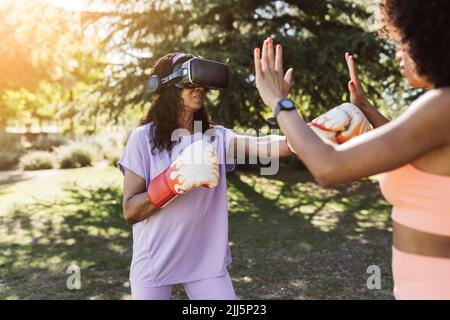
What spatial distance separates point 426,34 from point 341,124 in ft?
2.12

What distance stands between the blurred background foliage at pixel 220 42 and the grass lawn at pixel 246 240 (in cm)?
211

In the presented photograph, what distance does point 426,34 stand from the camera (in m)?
1.27

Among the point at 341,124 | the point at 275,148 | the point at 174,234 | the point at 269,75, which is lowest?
the point at 174,234

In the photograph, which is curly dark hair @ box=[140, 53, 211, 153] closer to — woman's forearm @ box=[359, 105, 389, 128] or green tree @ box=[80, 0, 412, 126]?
woman's forearm @ box=[359, 105, 389, 128]

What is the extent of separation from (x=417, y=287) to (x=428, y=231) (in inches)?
7.3

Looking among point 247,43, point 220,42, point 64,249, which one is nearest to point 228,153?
point 64,249

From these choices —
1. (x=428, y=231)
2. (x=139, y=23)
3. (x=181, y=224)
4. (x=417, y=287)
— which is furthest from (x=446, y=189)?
(x=139, y=23)

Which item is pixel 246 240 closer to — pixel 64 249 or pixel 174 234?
pixel 64 249

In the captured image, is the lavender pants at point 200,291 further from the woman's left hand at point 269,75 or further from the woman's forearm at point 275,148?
the woman's left hand at point 269,75

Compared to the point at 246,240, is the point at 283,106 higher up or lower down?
higher up

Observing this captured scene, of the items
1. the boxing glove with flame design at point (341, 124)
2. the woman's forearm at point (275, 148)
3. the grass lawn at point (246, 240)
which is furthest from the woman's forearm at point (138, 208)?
the grass lawn at point (246, 240)

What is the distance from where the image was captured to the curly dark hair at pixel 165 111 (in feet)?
8.11

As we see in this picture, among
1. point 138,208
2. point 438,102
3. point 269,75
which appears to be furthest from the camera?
point 138,208

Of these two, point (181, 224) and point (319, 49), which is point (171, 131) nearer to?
point (181, 224)
